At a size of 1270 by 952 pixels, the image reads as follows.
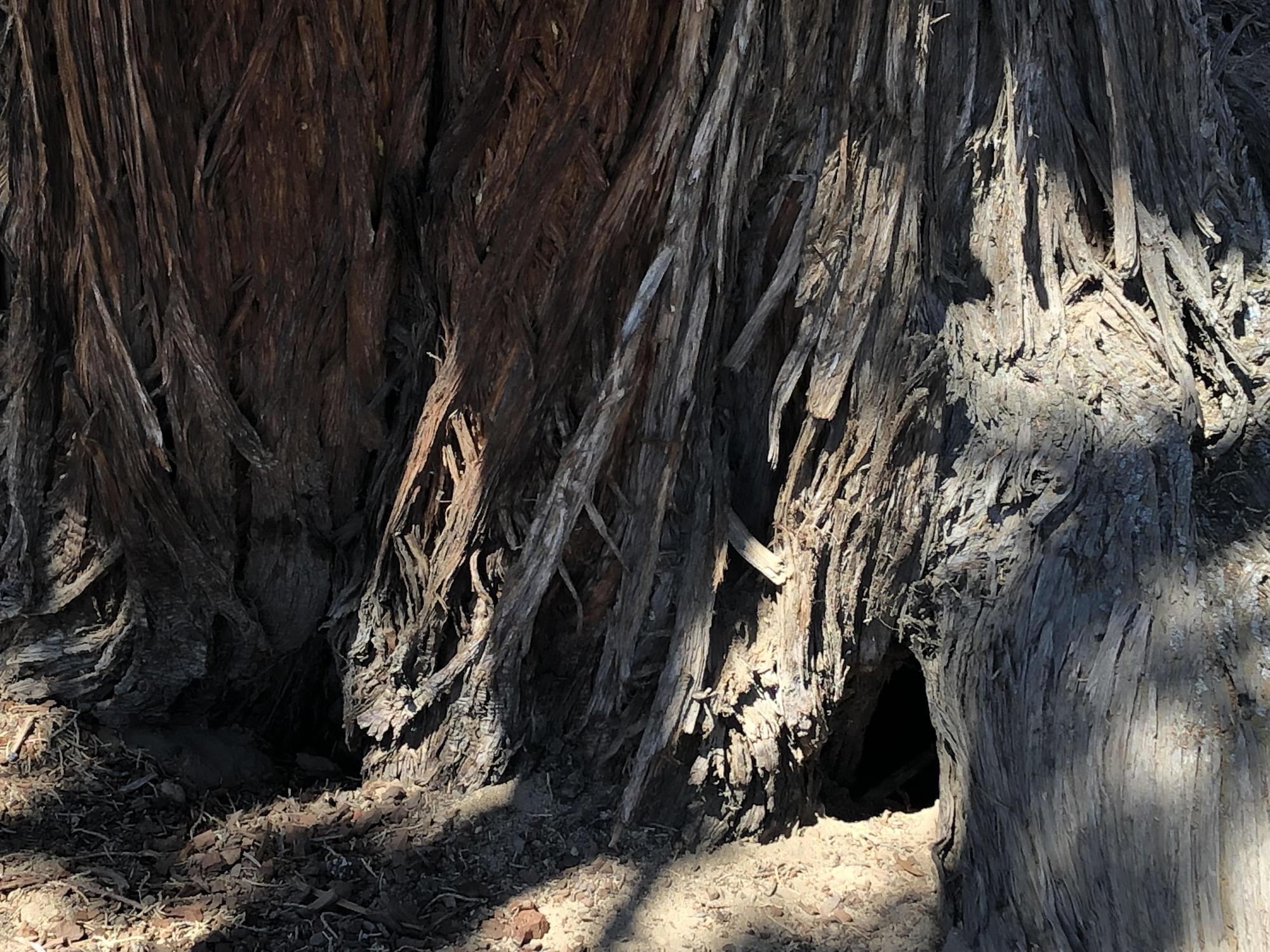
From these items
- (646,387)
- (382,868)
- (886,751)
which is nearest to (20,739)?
(382,868)

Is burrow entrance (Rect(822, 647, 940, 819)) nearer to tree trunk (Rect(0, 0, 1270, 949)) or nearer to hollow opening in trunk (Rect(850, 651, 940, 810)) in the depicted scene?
hollow opening in trunk (Rect(850, 651, 940, 810))

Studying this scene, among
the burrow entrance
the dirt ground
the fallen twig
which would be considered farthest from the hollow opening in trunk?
the fallen twig

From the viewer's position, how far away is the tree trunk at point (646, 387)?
227 centimetres

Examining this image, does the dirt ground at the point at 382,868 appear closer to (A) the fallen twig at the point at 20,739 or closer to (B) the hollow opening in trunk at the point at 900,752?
(A) the fallen twig at the point at 20,739

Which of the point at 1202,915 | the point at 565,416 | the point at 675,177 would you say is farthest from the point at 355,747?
the point at 1202,915

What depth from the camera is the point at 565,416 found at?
2521mm

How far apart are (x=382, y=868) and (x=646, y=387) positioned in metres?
1.29

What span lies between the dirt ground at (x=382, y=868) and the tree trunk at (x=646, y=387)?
0.40ft

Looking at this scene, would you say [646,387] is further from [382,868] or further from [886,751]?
[886,751]

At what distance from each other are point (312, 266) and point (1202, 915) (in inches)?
91.1

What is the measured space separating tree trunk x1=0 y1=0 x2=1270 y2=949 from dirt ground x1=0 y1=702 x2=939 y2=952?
12 cm

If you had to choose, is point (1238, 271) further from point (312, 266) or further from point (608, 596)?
point (312, 266)

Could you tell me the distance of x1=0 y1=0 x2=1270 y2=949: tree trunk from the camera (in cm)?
227

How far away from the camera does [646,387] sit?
8.00 feet
